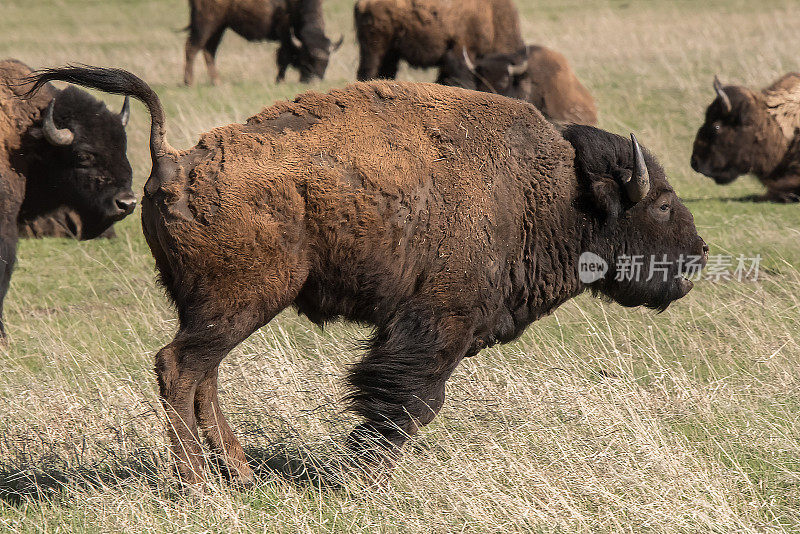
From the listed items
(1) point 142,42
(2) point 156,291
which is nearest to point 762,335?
(2) point 156,291

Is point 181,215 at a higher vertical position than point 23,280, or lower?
higher

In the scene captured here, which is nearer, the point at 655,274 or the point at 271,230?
the point at 271,230

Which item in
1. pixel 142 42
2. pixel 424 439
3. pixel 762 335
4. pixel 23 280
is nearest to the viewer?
pixel 424 439

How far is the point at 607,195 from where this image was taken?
465 cm

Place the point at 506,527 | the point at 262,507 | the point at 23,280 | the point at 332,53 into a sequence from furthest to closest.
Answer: the point at 332,53 → the point at 23,280 → the point at 262,507 → the point at 506,527

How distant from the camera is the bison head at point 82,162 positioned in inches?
286

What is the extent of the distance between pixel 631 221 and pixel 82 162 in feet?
14.7

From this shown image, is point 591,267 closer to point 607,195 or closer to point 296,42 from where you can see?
point 607,195

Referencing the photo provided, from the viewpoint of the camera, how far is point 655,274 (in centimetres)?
490

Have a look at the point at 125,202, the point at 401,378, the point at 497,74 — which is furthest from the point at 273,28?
the point at 401,378

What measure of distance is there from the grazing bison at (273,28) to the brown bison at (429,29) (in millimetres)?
3435

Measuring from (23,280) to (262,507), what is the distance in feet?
16.2

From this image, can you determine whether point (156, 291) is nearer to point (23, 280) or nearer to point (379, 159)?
point (23, 280)

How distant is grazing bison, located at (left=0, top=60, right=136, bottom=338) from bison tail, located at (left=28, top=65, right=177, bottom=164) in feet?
9.68
